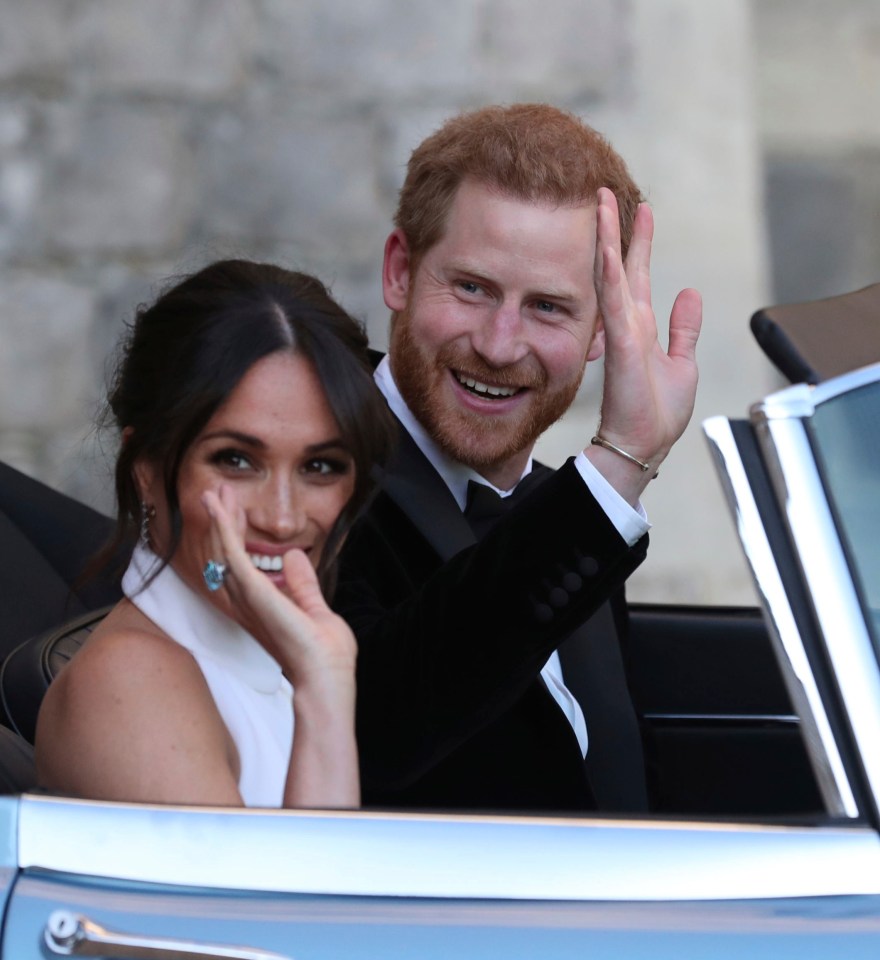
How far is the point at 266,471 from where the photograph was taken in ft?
5.69

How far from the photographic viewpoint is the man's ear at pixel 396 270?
253 cm

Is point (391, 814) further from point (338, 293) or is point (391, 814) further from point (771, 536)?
point (338, 293)

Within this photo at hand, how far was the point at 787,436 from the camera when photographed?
1.46 m

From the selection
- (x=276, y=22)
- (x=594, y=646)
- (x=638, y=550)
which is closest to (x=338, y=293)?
(x=276, y=22)

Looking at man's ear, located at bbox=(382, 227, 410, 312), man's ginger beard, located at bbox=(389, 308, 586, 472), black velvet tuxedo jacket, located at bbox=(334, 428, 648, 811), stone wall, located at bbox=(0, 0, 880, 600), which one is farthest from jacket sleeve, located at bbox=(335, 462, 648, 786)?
stone wall, located at bbox=(0, 0, 880, 600)

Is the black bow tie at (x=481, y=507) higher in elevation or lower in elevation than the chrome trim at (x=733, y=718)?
higher

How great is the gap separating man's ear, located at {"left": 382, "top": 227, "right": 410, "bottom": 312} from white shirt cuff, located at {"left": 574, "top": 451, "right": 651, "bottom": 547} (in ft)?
2.80

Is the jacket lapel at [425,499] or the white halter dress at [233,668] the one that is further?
the jacket lapel at [425,499]

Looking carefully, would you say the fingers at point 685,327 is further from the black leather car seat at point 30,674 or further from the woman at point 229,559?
the black leather car seat at point 30,674

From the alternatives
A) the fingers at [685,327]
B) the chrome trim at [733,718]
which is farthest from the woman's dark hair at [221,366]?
the chrome trim at [733,718]

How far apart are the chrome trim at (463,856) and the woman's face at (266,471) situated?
0.38 m

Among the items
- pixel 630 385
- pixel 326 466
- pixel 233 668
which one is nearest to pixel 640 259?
A: pixel 630 385

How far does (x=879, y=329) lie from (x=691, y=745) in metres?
1.22

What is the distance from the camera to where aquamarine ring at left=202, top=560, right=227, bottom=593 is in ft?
5.43
